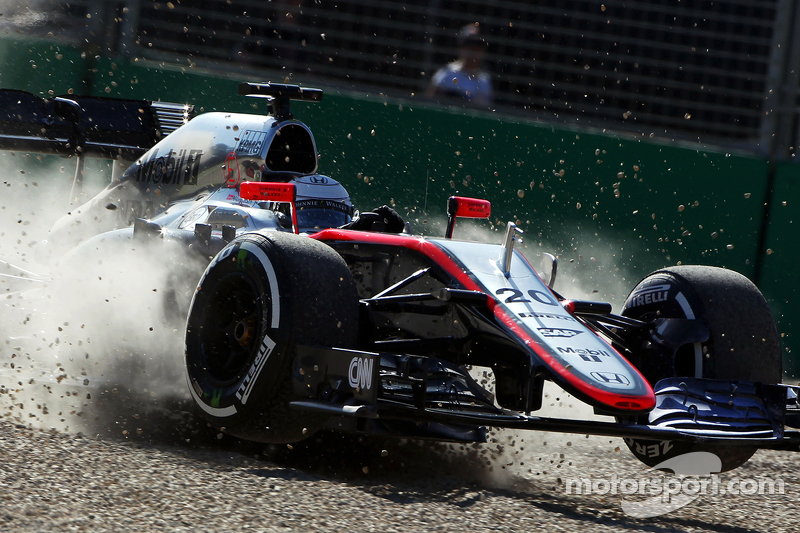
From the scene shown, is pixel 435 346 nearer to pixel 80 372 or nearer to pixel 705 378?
pixel 705 378

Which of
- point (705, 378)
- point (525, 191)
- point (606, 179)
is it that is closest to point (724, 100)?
point (606, 179)

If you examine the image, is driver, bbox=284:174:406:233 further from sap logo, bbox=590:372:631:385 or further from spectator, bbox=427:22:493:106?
spectator, bbox=427:22:493:106

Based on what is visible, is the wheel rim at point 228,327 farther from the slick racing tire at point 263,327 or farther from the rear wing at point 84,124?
the rear wing at point 84,124

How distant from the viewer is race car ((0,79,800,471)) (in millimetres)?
3156

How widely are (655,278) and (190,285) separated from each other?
210 cm

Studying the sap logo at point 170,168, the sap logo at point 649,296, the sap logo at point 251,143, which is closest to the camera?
the sap logo at point 649,296

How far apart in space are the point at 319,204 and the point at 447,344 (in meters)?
1.50

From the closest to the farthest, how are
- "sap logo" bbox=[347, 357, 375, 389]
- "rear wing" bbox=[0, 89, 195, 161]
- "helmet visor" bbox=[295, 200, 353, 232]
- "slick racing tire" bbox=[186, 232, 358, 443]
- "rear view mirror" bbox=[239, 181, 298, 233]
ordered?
"sap logo" bbox=[347, 357, 375, 389] → "slick racing tire" bbox=[186, 232, 358, 443] → "rear view mirror" bbox=[239, 181, 298, 233] → "helmet visor" bbox=[295, 200, 353, 232] → "rear wing" bbox=[0, 89, 195, 161]

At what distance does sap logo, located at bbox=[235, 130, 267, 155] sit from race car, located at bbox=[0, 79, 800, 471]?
53 cm

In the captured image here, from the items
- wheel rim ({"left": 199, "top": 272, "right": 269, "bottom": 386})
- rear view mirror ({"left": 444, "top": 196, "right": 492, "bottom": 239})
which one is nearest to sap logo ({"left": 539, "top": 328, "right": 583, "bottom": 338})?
wheel rim ({"left": 199, "top": 272, "right": 269, "bottom": 386})

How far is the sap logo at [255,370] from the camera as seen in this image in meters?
3.28

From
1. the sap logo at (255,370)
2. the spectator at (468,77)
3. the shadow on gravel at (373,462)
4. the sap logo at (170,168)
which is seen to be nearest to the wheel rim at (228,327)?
the sap logo at (255,370)

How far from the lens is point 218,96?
282 inches

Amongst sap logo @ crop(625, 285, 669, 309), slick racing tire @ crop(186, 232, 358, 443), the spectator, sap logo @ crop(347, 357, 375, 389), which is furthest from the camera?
the spectator
